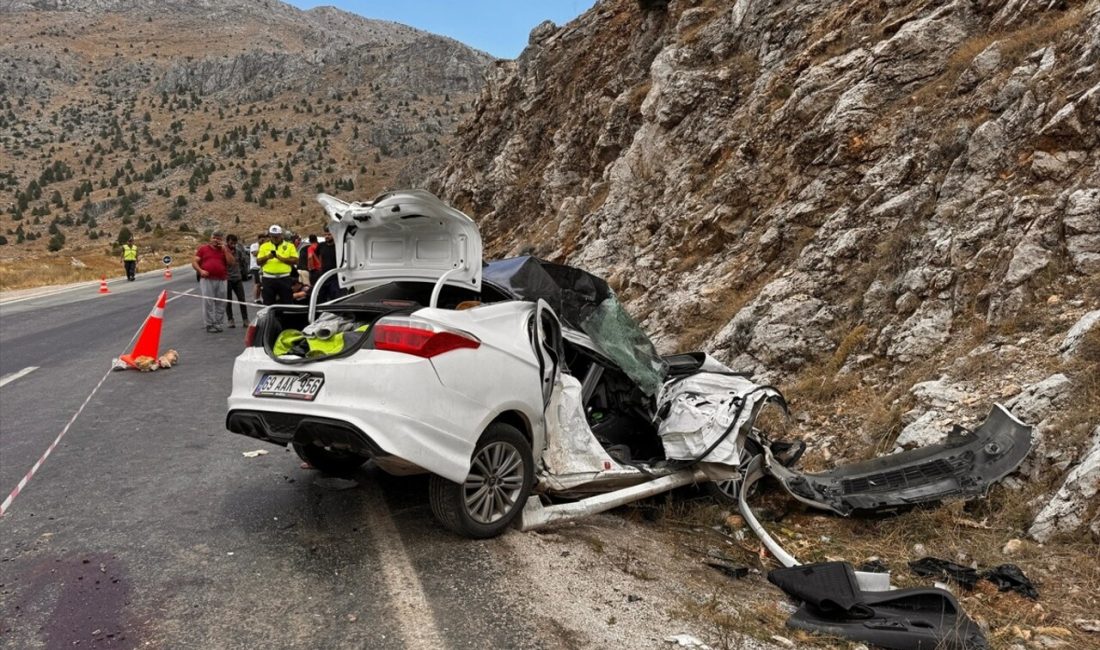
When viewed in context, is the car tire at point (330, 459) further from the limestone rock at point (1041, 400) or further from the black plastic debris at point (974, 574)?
the limestone rock at point (1041, 400)

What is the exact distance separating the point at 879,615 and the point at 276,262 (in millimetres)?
11387

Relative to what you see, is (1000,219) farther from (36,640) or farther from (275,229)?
(275,229)

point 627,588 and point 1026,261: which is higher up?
point 1026,261

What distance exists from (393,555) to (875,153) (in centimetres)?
821

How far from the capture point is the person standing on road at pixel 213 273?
13.7 metres

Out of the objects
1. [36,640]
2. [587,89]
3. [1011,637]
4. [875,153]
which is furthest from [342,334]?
[587,89]

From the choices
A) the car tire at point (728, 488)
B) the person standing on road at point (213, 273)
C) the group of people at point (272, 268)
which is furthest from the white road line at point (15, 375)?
the car tire at point (728, 488)

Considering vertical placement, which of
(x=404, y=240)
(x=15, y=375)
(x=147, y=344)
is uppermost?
(x=404, y=240)

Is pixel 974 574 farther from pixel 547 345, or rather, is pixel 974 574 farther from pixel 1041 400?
pixel 547 345

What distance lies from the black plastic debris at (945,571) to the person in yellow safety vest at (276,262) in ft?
35.4

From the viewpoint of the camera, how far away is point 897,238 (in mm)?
8125

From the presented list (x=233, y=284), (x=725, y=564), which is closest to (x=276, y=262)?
(x=233, y=284)

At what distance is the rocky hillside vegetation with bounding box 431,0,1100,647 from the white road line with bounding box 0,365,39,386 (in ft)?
27.6

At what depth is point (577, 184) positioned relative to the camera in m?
20.2
